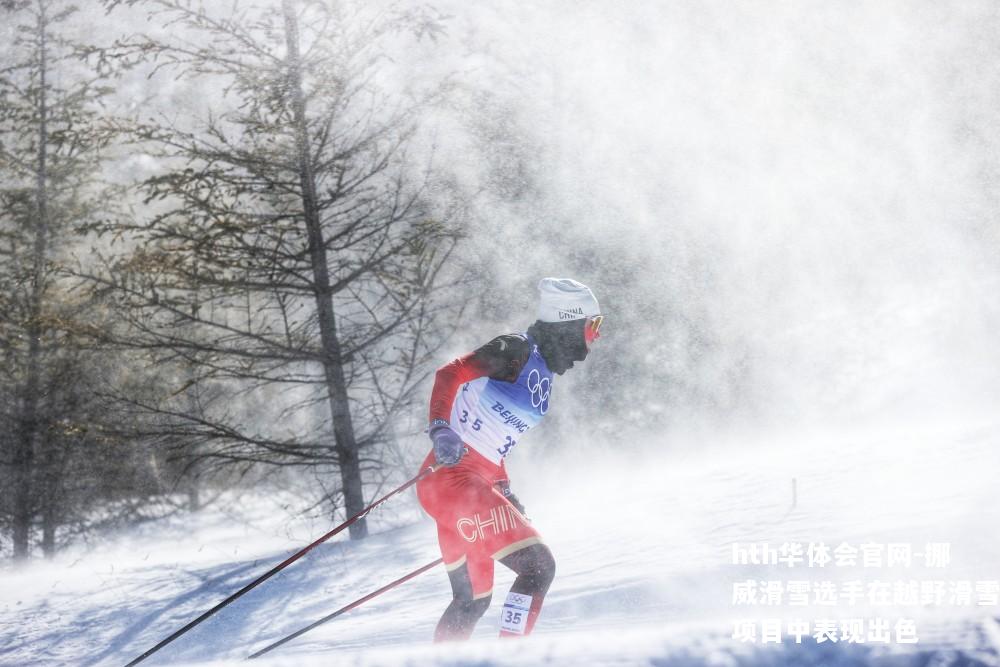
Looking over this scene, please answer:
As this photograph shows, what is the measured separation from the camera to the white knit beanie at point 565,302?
123 inches

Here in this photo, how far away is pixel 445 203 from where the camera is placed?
8.08 metres

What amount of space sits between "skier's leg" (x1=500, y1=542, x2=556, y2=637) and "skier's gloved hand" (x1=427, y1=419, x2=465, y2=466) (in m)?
0.41

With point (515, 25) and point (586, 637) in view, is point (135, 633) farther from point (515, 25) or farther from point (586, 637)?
point (515, 25)

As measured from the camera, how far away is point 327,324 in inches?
309

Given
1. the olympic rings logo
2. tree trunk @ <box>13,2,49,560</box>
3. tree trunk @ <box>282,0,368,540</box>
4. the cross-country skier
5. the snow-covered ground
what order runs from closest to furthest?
the cross-country skier < the olympic rings logo < the snow-covered ground < tree trunk @ <box>282,0,368,540</box> < tree trunk @ <box>13,2,49,560</box>

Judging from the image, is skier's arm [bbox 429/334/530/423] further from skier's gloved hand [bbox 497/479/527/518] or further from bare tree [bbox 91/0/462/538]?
bare tree [bbox 91/0/462/538]

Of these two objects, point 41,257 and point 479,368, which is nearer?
point 479,368

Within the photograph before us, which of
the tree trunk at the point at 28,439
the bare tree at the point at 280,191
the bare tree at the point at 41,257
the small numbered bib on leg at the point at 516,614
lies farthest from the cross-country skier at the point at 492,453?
the tree trunk at the point at 28,439

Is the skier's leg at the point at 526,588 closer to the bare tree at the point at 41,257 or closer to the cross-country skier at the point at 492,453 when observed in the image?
the cross-country skier at the point at 492,453

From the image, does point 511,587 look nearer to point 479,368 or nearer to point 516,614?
point 516,614

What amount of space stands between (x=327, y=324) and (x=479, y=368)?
519 cm

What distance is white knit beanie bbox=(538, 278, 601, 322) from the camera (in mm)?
3115

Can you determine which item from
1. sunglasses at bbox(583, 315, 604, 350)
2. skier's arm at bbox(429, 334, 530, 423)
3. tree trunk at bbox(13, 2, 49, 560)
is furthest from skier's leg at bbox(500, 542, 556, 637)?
tree trunk at bbox(13, 2, 49, 560)

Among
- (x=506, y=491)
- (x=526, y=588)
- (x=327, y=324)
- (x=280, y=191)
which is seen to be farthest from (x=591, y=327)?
(x=280, y=191)
